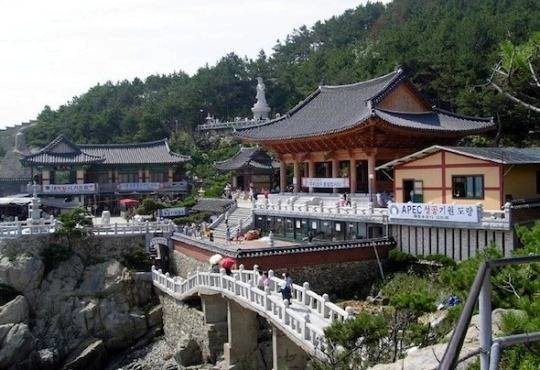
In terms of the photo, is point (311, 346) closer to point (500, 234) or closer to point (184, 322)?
point (500, 234)

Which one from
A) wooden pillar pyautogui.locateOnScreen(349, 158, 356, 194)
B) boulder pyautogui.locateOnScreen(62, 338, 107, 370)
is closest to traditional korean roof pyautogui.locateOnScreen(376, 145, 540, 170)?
wooden pillar pyautogui.locateOnScreen(349, 158, 356, 194)

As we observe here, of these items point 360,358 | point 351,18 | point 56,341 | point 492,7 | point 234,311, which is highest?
point 351,18

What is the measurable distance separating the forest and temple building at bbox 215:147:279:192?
30.9ft

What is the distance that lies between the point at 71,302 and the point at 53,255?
3.59m

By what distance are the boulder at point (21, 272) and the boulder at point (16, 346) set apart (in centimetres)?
314

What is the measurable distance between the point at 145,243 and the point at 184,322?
30.5 feet

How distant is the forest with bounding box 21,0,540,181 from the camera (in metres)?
51.4

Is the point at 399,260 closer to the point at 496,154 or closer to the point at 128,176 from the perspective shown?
the point at 496,154

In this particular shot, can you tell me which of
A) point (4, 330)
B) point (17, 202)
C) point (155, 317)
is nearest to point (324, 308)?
point (155, 317)

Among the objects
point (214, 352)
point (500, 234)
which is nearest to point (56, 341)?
point (214, 352)

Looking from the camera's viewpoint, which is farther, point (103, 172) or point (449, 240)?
point (103, 172)

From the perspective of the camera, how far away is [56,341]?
29.0 meters

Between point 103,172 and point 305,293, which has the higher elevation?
point 103,172

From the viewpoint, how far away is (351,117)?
3544 cm
